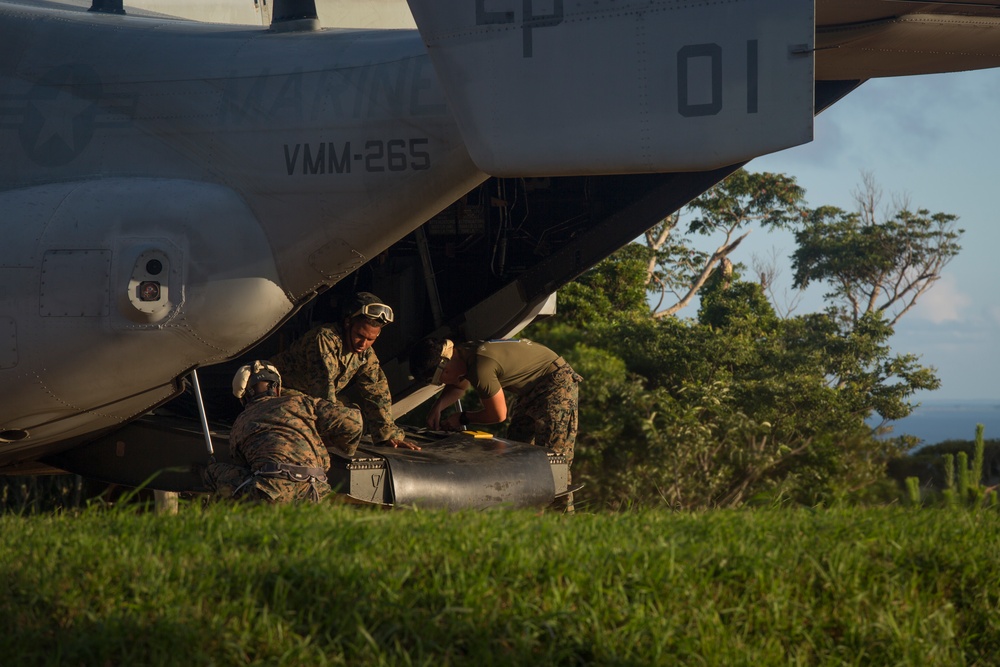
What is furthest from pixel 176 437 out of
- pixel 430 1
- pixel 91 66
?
pixel 430 1

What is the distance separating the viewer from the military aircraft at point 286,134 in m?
5.96

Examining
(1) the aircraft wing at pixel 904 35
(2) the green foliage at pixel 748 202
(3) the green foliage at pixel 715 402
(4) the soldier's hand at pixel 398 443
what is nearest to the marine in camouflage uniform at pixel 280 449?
(4) the soldier's hand at pixel 398 443

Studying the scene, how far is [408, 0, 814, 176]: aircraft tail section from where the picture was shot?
577cm

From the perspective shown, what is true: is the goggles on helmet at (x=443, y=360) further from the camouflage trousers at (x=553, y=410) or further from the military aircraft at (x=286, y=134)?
the military aircraft at (x=286, y=134)

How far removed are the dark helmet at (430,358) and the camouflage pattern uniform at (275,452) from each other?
1.75 meters

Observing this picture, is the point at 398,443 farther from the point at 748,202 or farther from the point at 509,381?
the point at 748,202

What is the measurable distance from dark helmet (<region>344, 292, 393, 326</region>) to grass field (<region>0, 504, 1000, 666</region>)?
10.4 ft

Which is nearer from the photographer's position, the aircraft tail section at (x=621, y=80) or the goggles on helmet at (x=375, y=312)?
the aircraft tail section at (x=621, y=80)

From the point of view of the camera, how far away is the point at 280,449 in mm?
6484

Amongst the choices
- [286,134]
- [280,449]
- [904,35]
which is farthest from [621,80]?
[280,449]

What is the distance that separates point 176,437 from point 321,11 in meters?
4.55

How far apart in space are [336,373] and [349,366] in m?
0.12

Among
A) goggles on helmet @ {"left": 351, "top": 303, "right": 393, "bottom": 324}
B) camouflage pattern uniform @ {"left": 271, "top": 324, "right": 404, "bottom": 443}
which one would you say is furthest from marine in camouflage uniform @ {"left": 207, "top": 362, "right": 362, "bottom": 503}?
goggles on helmet @ {"left": 351, "top": 303, "right": 393, "bottom": 324}

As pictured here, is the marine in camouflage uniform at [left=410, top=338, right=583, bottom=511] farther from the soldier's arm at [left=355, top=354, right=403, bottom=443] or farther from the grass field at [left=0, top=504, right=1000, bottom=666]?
the grass field at [left=0, top=504, right=1000, bottom=666]
